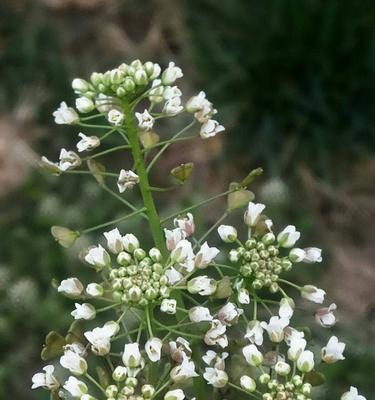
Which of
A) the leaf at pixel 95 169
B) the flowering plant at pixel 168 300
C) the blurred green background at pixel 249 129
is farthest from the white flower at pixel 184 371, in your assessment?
the blurred green background at pixel 249 129

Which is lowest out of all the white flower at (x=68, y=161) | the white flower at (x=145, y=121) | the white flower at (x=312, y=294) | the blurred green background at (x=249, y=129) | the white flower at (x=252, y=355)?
the blurred green background at (x=249, y=129)

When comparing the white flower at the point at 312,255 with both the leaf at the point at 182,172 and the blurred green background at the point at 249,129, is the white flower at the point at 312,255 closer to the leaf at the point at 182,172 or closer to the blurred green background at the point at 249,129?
the leaf at the point at 182,172

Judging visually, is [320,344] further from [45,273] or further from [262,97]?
[262,97]

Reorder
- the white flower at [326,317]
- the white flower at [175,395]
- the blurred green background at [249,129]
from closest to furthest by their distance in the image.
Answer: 1. the white flower at [175,395]
2. the white flower at [326,317]
3. the blurred green background at [249,129]

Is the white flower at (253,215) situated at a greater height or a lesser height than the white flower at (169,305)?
greater

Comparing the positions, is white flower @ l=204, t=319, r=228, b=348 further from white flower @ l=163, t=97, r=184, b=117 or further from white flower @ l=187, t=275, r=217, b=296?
white flower @ l=163, t=97, r=184, b=117

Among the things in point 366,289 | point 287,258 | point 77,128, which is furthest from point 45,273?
point 287,258

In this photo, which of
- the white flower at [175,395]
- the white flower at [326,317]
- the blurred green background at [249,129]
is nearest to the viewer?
the white flower at [175,395]

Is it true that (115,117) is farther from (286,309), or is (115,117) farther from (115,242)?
(286,309)
